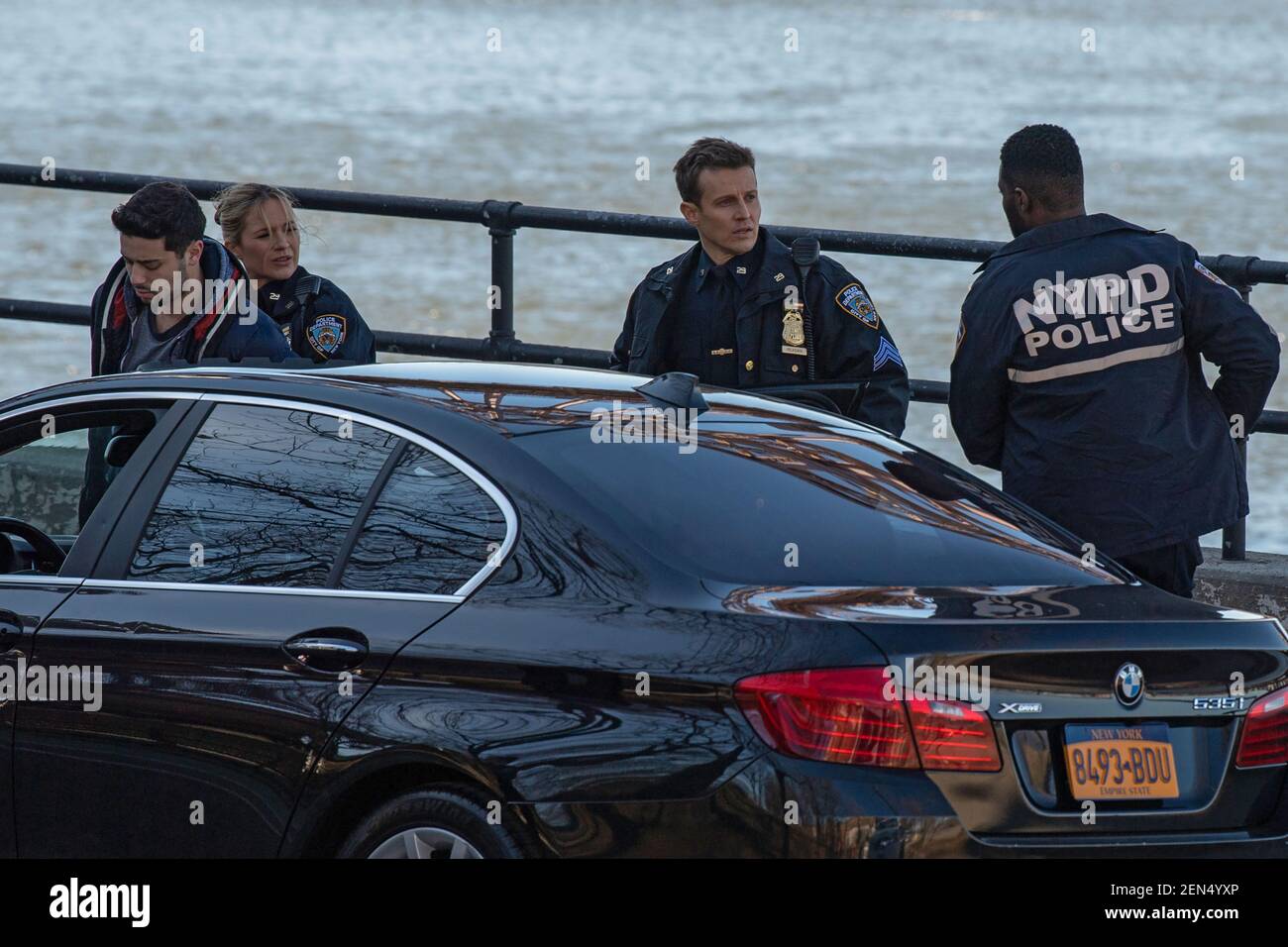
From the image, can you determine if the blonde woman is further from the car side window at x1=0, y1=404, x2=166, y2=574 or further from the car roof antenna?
the car roof antenna

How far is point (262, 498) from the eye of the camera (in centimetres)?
479

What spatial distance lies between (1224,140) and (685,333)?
2939 centimetres

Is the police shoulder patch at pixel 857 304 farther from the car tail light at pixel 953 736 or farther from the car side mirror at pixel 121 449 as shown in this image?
the car tail light at pixel 953 736

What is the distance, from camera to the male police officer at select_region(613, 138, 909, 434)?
6.46m

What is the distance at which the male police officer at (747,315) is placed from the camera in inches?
254

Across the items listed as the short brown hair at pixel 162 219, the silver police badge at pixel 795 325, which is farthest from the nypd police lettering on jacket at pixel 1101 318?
the short brown hair at pixel 162 219

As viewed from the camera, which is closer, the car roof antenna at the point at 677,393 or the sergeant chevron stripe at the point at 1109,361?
the car roof antenna at the point at 677,393

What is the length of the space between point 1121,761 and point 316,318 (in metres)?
3.55

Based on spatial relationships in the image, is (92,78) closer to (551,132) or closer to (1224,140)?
(551,132)

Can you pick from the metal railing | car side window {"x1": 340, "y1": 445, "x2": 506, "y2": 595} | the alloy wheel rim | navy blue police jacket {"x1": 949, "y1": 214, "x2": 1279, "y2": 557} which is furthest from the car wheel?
the metal railing

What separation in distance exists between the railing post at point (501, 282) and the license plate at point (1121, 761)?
5084 millimetres

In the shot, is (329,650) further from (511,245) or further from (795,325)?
(511,245)
